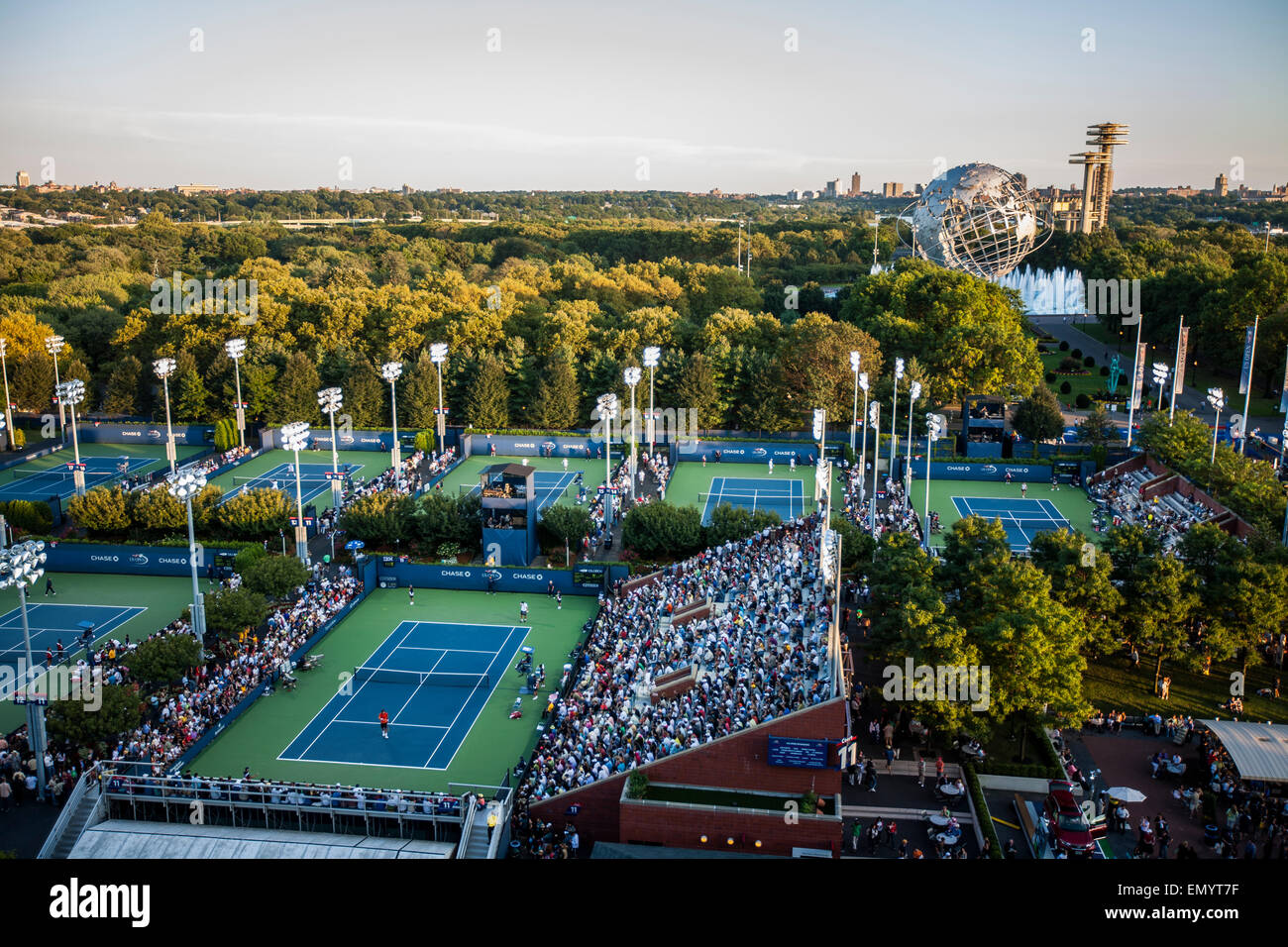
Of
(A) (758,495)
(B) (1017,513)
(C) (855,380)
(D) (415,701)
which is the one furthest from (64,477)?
(B) (1017,513)

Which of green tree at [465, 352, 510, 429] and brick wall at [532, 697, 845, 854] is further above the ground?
green tree at [465, 352, 510, 429]

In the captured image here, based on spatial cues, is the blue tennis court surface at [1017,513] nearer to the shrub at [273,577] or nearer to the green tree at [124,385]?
the shrub at [273,577]

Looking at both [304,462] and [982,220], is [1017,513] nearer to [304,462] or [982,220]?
[982,220]

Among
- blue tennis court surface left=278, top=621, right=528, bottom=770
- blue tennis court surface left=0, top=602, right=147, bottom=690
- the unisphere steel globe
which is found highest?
the unisphere steel globe

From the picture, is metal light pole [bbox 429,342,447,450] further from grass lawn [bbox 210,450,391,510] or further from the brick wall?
the brick wall

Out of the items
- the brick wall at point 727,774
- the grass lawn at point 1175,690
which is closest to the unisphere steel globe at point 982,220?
the grass lawn at point 1175,690

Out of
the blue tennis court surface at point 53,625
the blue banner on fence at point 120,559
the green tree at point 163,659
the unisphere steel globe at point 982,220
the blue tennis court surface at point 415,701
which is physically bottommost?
the blue tennis court surface at point 415,701

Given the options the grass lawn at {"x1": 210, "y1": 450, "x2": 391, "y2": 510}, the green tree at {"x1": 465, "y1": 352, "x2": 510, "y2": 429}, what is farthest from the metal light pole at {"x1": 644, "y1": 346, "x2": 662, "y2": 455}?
the grass lawn at {"x1": 210, "y1": 450, "x2": 391, "y2": 510}
